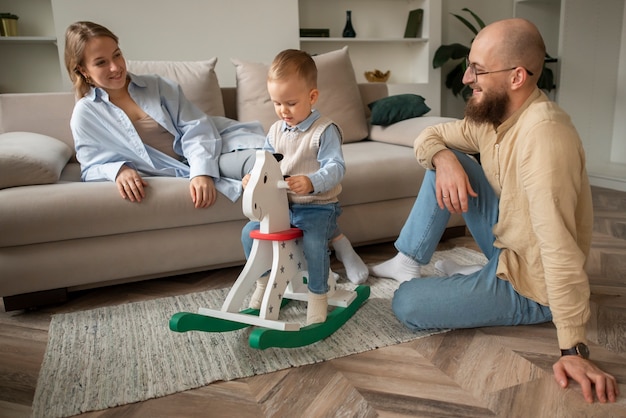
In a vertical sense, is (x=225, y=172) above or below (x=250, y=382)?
above

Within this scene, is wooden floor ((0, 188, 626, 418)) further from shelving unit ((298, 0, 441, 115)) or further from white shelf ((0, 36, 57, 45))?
shelving unit ((298, 0, 441, 115))

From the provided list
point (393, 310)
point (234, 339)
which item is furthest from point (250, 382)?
point (393, 310)

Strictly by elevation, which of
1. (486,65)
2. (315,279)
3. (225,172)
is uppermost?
(486,65)

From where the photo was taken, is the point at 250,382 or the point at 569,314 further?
the point at 250,382

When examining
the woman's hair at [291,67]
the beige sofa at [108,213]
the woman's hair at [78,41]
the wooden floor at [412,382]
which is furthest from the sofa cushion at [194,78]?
the wooden floor at [412,382]

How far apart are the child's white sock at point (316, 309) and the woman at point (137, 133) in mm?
545

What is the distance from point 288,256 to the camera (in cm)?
136

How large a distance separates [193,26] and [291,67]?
2420mm

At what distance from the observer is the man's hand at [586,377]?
105 cm

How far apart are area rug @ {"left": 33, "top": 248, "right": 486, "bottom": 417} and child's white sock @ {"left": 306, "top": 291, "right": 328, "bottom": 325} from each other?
6 cm

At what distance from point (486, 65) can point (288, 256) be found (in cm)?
69

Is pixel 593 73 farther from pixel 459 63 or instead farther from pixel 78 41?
pixel 78 41


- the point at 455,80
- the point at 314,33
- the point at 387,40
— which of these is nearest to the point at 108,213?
the point at 314,33

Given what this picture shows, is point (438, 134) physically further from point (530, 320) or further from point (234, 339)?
point (234, 339)
